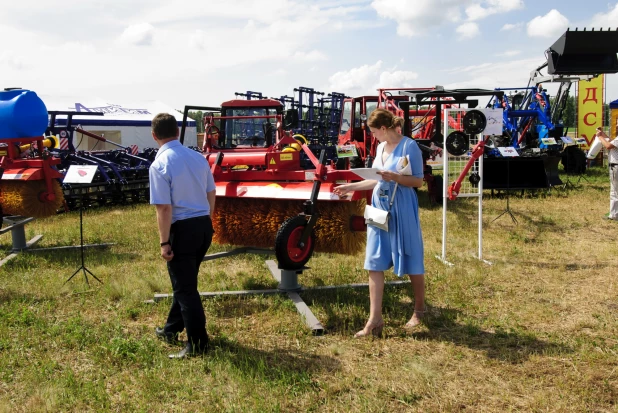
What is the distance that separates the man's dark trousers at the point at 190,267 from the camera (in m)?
3.81

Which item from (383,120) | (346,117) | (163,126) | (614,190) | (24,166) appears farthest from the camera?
(346,117)

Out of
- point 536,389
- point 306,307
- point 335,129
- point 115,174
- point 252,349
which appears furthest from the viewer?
point 335,129

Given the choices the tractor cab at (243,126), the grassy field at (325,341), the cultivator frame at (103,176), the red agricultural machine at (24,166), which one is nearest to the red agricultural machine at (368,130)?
the tractor cab at (243,126)

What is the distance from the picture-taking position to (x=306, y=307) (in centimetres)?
480

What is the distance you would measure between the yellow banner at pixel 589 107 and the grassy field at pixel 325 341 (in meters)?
13.2

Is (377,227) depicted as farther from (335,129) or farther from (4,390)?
(335,129)

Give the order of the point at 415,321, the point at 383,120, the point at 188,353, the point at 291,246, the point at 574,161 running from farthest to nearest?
the point at 574,161, the point at 291,246, the point at 415,321, the point at 383,120, the point at 188,353

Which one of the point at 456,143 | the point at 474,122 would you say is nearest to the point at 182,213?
the point at 456,143

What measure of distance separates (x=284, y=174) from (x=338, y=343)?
185 cm

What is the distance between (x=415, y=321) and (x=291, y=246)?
1.14 meters

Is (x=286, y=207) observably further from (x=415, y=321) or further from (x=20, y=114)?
(x=20, y=114)

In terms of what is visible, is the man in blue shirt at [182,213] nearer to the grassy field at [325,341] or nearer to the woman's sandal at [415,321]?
the grassy field at [325,341]

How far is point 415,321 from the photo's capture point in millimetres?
4477

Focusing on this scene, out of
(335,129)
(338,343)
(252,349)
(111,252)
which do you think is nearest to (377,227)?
(338,343)
